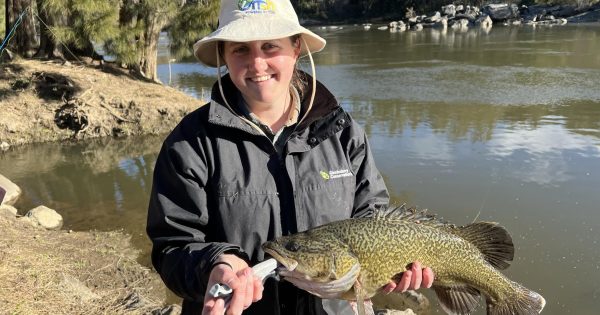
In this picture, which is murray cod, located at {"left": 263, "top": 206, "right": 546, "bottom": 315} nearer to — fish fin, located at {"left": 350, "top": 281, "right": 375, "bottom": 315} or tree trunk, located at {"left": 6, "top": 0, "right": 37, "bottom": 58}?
fish fin, located at {"left": 350, "top": 281, "right": 375, "bottom": 315}

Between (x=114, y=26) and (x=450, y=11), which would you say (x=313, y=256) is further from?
(x=450, y=11)

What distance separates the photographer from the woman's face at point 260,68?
92.4 inches

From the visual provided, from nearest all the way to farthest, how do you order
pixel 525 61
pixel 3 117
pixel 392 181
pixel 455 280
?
pixel 455 280, pixel 392 181, pixel 3 117, pixel 525 61

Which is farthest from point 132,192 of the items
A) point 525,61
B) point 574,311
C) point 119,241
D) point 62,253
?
point 525,61

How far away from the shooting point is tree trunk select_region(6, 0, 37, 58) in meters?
14.4

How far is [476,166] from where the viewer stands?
391 inches

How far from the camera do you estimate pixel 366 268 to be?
94.9 inches

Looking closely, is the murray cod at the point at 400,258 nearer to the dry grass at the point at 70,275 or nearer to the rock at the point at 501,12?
the dry grass at the point at 70,275

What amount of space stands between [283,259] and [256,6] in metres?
1.17

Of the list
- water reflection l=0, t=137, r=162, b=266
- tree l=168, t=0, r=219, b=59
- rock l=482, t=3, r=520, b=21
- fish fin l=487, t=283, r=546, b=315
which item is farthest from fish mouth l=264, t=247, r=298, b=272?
rock l=482, t=3, r=520, b=21

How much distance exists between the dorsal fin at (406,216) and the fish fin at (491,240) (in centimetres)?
11

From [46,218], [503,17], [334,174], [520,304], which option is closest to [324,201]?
[334,174]

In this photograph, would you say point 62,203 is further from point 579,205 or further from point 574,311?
point 579,205

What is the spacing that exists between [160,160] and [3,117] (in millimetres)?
11416
